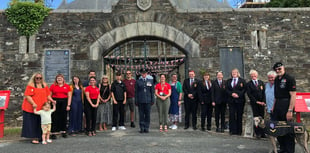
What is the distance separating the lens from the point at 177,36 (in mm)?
7668

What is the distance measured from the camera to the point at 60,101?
18.3 feet

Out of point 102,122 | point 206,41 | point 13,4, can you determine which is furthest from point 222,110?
point 13,4

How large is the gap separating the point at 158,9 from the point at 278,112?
4.95m

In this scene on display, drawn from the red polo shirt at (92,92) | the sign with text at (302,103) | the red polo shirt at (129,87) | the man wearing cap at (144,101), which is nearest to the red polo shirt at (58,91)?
the red polo shirt at (92,92)

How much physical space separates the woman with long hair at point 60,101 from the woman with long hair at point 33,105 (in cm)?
32

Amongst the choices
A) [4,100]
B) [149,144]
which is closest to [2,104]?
[4,100]

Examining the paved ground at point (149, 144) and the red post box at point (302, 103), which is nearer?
the paved ground at point (149, 144)

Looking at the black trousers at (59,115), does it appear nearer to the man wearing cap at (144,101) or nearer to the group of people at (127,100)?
the group of people at (127,100)

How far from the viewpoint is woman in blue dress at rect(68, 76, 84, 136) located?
5906mm

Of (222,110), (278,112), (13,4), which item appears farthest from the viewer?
(13,4)

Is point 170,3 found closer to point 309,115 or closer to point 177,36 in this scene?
point 177,36

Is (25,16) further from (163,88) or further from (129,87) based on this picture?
(163,88)

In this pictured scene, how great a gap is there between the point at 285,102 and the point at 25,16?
7481 mm

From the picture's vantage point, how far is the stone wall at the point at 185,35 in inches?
297
